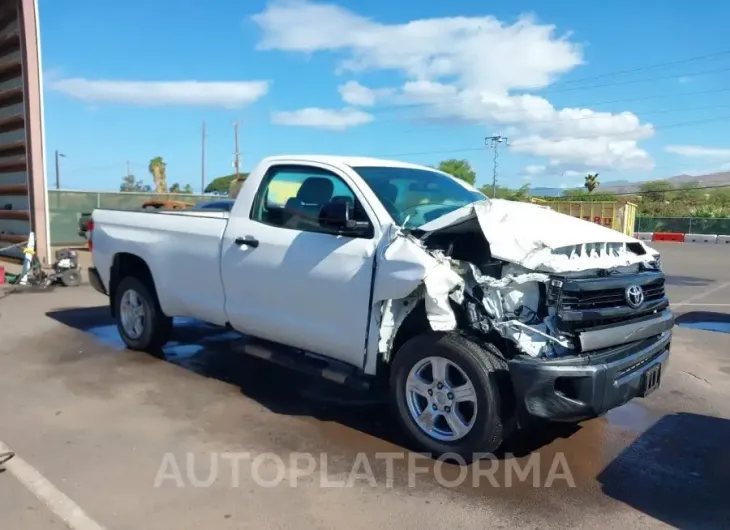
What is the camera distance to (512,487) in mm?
3885

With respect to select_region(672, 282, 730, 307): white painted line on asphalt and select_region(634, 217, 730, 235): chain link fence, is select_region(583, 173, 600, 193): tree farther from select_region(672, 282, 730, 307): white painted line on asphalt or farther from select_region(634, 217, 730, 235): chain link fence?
select_region(672, 282, 730, 307): white painted line on asphalt

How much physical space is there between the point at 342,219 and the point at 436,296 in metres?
0.93

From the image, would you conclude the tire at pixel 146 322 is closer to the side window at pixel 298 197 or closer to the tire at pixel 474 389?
the side window at pixel 298 197

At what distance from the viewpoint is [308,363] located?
4.99 meters

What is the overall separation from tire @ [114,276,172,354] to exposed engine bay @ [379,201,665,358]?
3.10 metres

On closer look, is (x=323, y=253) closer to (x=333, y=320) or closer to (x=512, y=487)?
(x=333, y=320)

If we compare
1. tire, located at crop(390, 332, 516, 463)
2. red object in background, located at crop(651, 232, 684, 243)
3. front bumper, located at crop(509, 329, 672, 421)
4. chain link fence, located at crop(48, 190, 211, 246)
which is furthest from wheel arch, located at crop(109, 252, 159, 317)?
red object in background, located at crop(651, 232, 684, 243)

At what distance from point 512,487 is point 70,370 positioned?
4394mm

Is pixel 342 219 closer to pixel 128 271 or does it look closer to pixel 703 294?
pixel 128 271

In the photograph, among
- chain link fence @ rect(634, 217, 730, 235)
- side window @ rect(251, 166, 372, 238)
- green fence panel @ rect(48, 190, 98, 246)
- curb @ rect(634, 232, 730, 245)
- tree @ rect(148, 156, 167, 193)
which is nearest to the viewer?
side window @ rect(251, 166, 372, 238)

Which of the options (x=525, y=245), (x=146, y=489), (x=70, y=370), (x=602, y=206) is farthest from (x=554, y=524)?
(x=602, y=206)

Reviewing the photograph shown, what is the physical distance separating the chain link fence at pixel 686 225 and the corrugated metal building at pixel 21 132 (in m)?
39.7

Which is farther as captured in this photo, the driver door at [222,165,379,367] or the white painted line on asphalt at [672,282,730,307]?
the white painted line on asphalt at [672,282,730,307]

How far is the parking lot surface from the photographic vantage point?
352 centimetres
